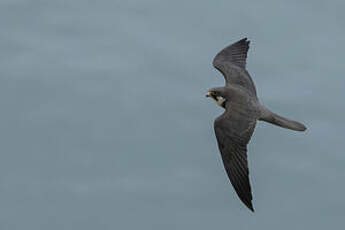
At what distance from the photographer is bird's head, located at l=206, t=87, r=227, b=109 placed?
76.6 feet

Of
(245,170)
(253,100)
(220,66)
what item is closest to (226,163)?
(245,170)

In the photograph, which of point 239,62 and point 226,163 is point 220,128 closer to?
point 226,163

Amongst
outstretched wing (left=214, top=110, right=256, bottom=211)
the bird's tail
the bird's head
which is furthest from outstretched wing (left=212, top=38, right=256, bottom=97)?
outstretched wing (left=214, top=110, right=256, bottom=211)

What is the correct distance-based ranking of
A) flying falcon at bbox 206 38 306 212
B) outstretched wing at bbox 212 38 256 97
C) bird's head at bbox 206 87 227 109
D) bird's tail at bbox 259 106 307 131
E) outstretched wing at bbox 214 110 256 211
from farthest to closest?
outstretched wing at bbox 212 38 256 97, bird's head at bbox 206 87 227 109, bird's tail at bbox 259 106 307 131, flying falcon at bbox 206 38 306 212, outstretched wing at bbox 214 110 256 211

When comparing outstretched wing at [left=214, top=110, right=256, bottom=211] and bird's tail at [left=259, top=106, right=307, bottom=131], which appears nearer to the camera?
outstretched wing at [left=214, top=110, right=256, bottom=211]

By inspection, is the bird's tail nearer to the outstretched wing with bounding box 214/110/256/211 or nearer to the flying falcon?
the flying falcon

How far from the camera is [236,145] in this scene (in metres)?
21.8

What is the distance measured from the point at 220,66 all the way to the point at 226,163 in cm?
394

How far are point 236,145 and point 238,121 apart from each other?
66 cm

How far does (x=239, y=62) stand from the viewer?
25.3 metres

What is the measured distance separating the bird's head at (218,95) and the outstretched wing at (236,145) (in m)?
0.78

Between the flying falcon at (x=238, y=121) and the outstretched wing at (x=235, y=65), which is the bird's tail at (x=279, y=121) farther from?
the outstretched wing at (x=235, y=65)

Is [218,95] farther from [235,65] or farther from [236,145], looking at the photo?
[236,145]

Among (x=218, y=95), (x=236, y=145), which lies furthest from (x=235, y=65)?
(x=236, y=145)
